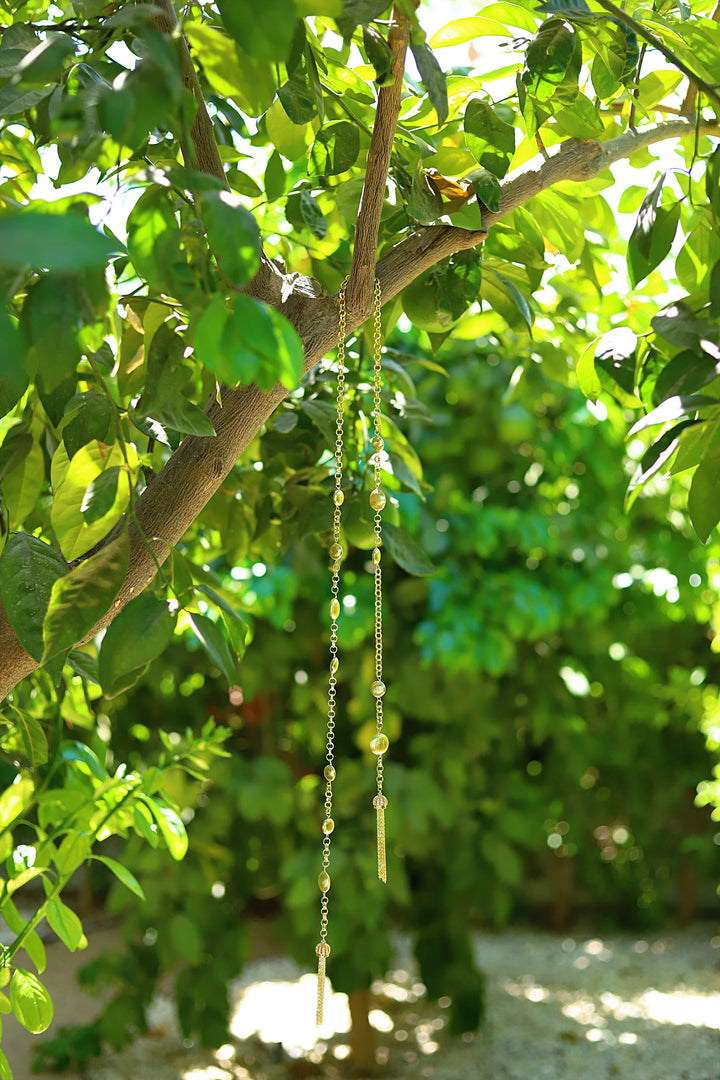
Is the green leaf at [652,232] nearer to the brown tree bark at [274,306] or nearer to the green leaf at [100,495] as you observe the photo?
the brown tree bark at [274,306]

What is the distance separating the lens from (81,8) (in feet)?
1.85

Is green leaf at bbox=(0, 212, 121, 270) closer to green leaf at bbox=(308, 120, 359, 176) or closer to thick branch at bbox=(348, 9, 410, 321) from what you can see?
thick branch at bbox=(348, 9, 410, 321)

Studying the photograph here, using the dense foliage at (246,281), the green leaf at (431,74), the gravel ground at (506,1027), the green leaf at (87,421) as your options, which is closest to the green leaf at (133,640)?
the dense foliage at (246,281)

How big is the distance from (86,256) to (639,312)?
33.3 inches

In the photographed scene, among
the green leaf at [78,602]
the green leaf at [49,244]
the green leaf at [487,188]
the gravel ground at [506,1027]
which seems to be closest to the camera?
the green leaf at [49,244]

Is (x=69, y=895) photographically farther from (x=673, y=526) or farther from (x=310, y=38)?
(x=310, y=38)

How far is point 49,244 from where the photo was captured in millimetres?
285

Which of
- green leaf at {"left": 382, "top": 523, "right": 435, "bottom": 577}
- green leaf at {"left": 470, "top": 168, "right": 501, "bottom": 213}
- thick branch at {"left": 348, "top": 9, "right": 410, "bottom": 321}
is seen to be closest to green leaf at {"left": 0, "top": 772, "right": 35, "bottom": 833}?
green leaf at {"left": 382, "top": 523, "right": 435, "bottom": 577}

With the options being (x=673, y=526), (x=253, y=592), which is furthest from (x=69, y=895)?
(x=673, y=526)

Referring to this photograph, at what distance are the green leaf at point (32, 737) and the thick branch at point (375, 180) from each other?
402mm

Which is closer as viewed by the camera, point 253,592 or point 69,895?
point 253,592

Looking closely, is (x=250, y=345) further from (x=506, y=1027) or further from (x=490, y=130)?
(x=506, y=1027)

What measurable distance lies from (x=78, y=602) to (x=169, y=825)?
0.41 metres

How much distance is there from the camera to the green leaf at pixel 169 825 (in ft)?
2.77
